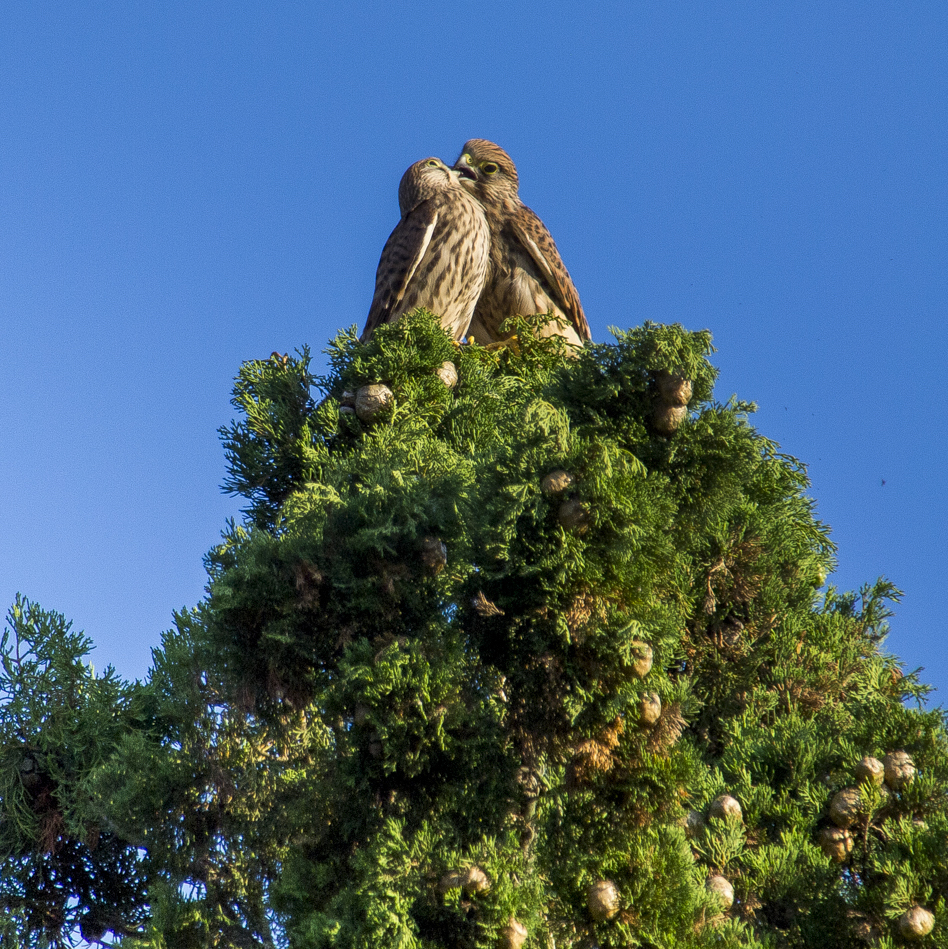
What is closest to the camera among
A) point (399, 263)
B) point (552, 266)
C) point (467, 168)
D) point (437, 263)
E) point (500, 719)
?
point (500, 719)

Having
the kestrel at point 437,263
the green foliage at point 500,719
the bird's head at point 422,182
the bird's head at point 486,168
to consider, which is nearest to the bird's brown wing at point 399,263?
the kestrel at point 437,263

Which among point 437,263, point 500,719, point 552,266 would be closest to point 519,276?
point 552,266

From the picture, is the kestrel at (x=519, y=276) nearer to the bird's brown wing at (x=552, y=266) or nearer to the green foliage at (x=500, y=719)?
the bird's brown wing at (x=552, y=266)

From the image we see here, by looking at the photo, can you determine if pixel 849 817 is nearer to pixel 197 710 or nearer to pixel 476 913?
pixel 476 913

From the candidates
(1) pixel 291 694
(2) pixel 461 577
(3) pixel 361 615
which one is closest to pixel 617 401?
(2) pixel 461 577

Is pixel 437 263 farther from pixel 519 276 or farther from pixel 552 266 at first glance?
pixel 552 266

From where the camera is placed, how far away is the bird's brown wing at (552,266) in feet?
17.1

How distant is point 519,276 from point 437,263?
1.91 ft

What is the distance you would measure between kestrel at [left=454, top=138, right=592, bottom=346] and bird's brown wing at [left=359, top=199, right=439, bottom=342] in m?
0.46

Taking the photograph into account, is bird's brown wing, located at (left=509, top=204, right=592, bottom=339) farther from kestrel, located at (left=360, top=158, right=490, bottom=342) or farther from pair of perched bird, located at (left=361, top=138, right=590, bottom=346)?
kestrel, located at (left=360, top=158, right=490, bottom=342)

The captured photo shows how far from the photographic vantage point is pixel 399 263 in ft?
16.2

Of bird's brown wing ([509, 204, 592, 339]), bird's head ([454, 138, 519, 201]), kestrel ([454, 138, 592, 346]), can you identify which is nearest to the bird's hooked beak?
bird's head ([454, 138, 519, 201])

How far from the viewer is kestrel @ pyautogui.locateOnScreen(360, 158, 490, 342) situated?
15.9ft

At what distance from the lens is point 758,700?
9.87ft
